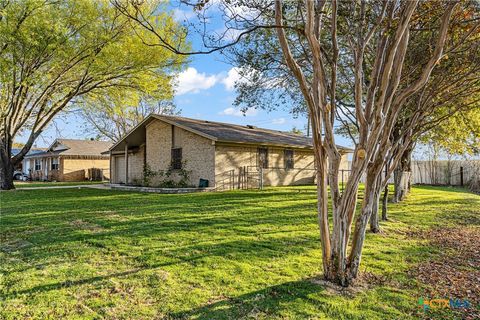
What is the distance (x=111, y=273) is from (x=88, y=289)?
57 cm

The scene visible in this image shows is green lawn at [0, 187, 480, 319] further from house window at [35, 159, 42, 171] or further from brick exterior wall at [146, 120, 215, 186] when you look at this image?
house window at [35, 159, 42, 171]

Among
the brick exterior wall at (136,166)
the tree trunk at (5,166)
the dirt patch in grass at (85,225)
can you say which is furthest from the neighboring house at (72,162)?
the dirt patch in grass at (85,225)

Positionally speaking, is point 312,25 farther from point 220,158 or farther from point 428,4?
point 220,158

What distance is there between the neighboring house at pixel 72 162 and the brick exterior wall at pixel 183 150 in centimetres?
1320

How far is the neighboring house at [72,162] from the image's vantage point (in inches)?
1230

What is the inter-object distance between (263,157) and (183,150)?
15.5 ft

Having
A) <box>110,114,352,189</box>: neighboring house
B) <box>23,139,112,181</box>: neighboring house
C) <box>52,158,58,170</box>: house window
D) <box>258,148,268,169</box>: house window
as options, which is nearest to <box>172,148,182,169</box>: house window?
→ <box>110,114,352,189</box>: neighboring house

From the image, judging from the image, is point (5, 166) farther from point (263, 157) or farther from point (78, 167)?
point (263, 157)

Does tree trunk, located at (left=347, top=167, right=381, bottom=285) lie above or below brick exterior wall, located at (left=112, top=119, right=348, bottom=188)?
below

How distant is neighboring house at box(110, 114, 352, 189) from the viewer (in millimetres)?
17672

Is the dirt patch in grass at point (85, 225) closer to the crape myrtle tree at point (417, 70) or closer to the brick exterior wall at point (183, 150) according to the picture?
the crape myrtle tree at point (417, 70)

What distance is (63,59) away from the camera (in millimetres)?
17016

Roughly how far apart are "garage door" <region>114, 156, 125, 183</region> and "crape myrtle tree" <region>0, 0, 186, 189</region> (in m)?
5.02

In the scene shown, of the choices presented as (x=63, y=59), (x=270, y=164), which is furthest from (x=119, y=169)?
(x=270, y=164)
